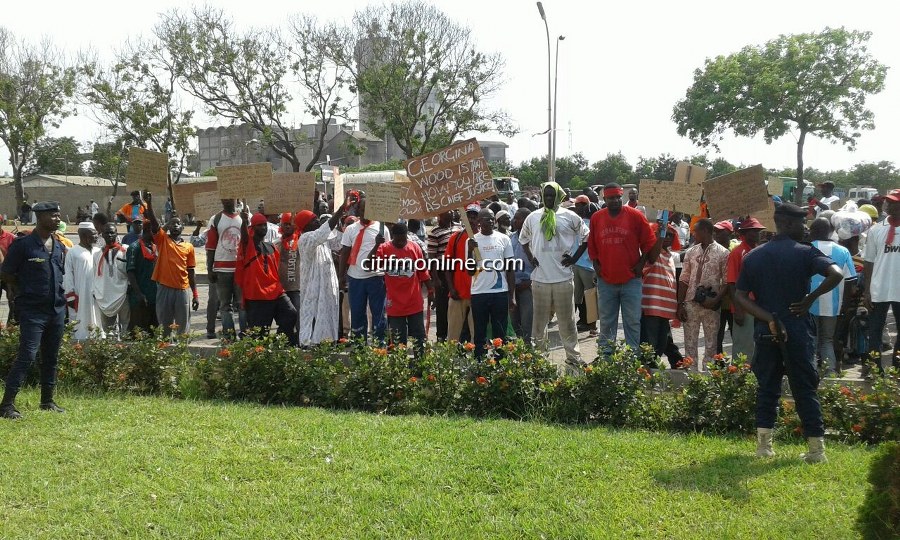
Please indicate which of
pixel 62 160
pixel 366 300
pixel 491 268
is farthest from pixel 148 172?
pixel 62 160

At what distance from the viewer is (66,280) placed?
10.4 m

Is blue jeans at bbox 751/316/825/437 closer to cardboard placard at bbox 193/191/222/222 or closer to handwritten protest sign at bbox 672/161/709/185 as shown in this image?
handwritten protest sign at bbox 672/161/709/185

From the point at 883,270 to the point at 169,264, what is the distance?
774 centimetres

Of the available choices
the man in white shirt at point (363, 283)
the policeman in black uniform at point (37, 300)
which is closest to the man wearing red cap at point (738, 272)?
the man in white shirt at point (363, 283)

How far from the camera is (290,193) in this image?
9.53 meters

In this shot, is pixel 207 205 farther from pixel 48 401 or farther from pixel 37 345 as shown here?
pixel 48 401

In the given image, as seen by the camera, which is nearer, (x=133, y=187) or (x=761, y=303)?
(x=761, y=303)

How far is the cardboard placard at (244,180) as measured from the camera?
9547mm

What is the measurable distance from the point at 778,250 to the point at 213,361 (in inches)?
198

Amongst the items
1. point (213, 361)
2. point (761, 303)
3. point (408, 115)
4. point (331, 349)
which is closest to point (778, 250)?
point (761, 303)

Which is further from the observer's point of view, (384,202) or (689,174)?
(689,174)

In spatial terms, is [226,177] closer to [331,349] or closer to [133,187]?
[133,187]

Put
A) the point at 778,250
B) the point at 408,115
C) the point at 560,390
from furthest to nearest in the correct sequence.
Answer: the point at 408,115
the point at 560,390
the point at 778,250

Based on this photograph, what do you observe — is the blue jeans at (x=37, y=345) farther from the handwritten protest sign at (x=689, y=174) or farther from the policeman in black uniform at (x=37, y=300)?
the handwritten protest sign at (x=689, y=174)
